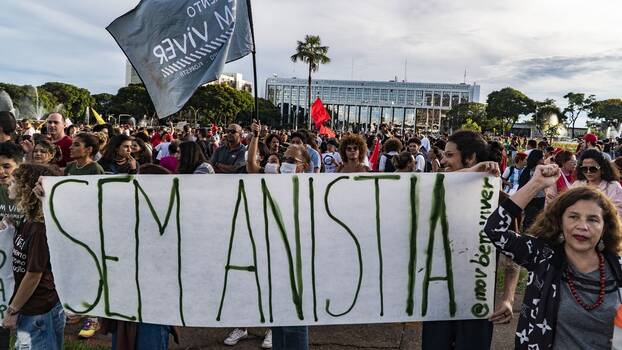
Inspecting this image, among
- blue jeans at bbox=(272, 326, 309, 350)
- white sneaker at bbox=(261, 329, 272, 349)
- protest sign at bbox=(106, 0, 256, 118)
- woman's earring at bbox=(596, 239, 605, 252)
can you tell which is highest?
protest sign at bbox=(106, 0, 256, 118)

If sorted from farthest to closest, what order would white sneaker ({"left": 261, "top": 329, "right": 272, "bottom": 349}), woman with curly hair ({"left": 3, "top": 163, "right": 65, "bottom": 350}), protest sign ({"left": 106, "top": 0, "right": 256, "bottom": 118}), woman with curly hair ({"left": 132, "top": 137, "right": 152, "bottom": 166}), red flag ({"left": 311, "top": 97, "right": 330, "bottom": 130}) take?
red flag ({"left": 311, "top": 97, "right": 330, "bottom": 130}) < woman with curly hair ({"left": 132, "top": 137, "right": 152, "bottom": 166}) < white sneaker ({"left": 261, "top": 329, "right": 272, "bottom": 349}) < protest sign ({"left": 106, "top": 0, "right": 256, "bottom": 118}) < woman with curly hair ({"left": 3, "top": 163, "right": 65, "bottom": 350})

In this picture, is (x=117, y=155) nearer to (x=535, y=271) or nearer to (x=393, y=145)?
(x=535, y=271)

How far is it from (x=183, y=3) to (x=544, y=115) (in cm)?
8704

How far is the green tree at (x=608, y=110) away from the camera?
90.9 m

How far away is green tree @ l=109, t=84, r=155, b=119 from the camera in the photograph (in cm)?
6406

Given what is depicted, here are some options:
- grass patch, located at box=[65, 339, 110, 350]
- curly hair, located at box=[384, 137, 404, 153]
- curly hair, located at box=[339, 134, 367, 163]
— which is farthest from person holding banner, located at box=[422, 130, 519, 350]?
curly hair, located at box=[384, 137, 404, 153]

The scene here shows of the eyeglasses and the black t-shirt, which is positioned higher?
the eyeglasses

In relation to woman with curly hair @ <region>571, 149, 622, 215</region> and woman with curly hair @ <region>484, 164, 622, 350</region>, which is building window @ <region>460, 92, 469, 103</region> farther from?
woman with curly hair @ <region>484, 164, 622, 350</region>

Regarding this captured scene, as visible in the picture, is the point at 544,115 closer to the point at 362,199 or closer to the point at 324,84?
the point at 324,84

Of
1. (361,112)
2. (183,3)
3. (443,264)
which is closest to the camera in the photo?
(443,264)

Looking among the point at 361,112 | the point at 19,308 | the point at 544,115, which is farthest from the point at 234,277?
the point at 361,112

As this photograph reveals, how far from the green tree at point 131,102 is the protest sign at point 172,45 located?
208ft

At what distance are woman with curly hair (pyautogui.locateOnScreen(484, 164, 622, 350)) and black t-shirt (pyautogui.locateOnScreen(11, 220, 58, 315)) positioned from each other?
7.20 feet

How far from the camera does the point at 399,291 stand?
248cm
